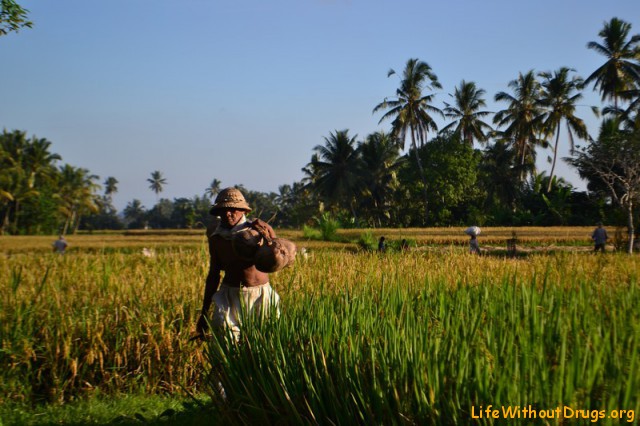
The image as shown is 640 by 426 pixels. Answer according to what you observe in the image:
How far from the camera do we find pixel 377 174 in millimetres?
42938

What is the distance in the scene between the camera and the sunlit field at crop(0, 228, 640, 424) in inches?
83.8

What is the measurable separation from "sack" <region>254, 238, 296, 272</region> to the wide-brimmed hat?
537mm

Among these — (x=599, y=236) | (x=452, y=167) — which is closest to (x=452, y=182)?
(x=452, y=167)

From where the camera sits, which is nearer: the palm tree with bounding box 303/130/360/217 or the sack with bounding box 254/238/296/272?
the sack with bounding box 254/238/296/272

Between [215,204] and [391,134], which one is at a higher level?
[391,134]

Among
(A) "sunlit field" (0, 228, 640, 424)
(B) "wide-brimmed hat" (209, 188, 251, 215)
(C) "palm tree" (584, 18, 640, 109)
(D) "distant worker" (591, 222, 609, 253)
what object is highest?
(C) "palm tree" (584, 18, 640, 109)

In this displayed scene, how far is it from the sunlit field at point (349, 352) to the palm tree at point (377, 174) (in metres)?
36.4

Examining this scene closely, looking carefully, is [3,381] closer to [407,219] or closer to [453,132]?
[407,219]

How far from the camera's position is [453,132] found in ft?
134

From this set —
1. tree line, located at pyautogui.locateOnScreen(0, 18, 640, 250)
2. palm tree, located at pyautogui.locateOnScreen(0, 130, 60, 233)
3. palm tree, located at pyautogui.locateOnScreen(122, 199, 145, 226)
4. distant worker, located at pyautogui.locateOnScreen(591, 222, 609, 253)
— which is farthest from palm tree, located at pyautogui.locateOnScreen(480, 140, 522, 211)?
palm tree, located at pyautogui.locateOnScreen(122, 199, 145, 226)

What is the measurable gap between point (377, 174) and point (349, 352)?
1597 inches

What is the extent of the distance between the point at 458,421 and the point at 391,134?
40.7 meters

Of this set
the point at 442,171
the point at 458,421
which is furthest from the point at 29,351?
the point at 442,171

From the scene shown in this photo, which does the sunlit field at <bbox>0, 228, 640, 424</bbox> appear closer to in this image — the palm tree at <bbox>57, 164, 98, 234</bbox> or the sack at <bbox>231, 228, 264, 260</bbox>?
the sack at <bbox>231, 228, 264, 260</bbox>
